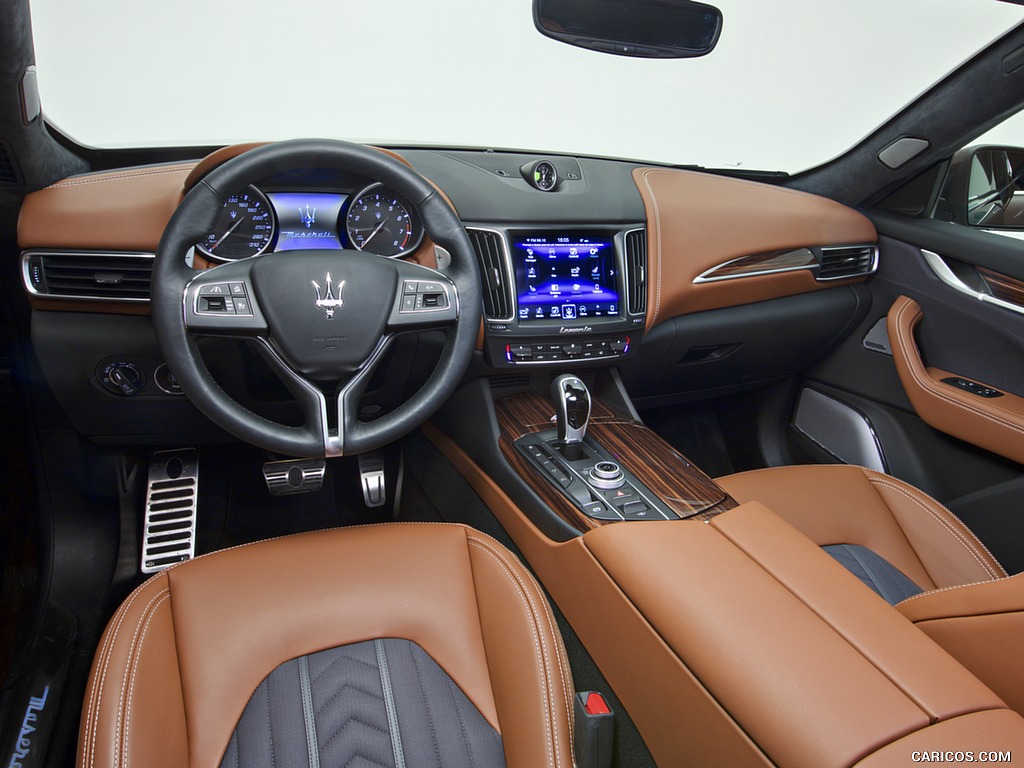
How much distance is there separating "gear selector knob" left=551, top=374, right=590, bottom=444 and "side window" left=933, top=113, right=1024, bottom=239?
1377 millimetres

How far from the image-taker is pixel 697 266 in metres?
1.84

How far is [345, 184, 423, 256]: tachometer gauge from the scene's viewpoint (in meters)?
1.38

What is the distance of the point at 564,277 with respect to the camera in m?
1.66

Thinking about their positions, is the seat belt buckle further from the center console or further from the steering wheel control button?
the steering wheel control button

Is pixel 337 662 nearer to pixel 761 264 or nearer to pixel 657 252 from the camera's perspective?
pixel 657 252

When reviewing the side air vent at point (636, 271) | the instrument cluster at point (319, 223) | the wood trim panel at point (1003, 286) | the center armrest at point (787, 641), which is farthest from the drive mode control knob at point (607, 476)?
the wood trim panel at point (1003, 286)

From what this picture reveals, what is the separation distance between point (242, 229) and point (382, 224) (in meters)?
0.27

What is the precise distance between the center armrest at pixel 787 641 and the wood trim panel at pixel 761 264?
0.91 meters

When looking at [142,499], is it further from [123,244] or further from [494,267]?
[494,267]

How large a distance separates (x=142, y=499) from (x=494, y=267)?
1.08 meters

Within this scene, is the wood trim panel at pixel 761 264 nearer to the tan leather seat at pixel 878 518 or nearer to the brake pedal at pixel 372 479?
the tan leather seat at pixel 878 518

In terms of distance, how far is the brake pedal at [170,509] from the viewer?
5.44 ft

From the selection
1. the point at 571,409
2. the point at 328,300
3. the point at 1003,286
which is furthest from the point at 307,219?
the point at 1003,286

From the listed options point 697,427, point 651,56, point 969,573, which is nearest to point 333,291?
point 651,56
